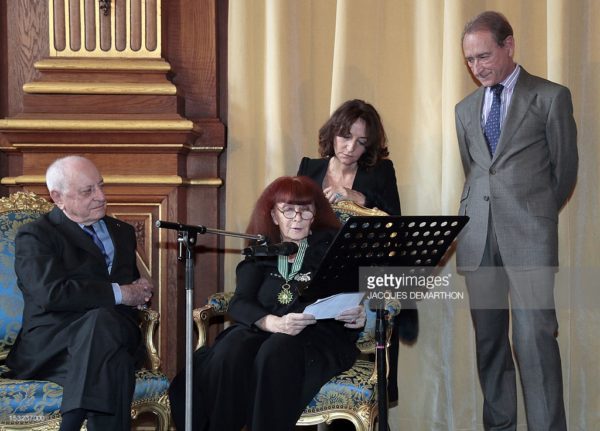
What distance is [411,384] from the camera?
16.4 ft

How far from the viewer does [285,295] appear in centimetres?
392

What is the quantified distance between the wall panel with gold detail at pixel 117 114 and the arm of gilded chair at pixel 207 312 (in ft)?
2.08

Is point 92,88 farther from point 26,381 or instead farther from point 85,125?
point 26,381

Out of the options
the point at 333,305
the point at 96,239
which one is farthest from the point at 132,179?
the point at 333,305

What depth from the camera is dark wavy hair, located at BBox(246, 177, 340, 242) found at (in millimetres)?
3957

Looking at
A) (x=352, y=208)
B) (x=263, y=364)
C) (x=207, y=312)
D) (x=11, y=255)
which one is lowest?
(x=263, y=364)

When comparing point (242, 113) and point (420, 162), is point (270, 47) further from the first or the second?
point (420, 162)

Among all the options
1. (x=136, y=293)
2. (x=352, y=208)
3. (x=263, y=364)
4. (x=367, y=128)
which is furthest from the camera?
(x=367, y=128)

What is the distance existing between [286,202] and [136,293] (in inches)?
29.0

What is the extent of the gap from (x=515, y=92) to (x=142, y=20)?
1.93 metres

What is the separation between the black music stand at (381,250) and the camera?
3227 millimetres

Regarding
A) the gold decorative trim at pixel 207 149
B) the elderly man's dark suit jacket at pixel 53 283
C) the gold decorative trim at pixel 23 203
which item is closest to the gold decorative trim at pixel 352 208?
the gold decorative trim at pixel 207 149

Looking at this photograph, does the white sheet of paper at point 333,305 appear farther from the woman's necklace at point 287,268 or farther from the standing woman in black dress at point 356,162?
the standing woman in black dress at point 356,162

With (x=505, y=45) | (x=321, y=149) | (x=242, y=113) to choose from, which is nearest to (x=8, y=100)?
(x=242, y=113)
